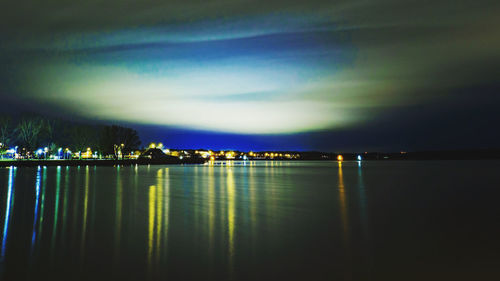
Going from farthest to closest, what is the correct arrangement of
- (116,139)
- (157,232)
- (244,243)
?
1. (116,139)
2. (157,232)
3. (244,243)

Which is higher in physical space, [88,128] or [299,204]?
[88,128]

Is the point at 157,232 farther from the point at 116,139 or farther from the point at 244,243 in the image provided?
the point at 116,139

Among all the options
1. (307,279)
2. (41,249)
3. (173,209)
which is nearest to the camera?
(307,279)

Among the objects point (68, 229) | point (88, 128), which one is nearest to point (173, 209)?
point (68, 229)

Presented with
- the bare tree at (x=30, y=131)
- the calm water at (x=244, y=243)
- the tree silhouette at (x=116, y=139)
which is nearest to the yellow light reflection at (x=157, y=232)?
the calm water at (x=244, y=243)

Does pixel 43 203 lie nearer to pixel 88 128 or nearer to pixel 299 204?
pixel 299 204

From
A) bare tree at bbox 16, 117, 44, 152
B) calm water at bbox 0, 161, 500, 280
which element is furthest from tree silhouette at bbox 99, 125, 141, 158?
calm water at bbox 0, 161, 500, 280

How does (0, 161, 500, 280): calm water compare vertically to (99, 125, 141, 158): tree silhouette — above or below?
below

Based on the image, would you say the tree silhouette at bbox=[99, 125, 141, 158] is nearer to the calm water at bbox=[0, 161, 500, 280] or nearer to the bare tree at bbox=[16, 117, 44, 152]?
the bare tree at bbox=[16, 117, 44, 152]

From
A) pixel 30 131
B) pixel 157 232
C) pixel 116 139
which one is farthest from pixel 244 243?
pixel 116 139

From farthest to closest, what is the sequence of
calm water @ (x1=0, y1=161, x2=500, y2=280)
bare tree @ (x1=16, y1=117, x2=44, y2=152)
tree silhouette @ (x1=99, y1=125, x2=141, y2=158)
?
tree silhouette @ (x1=99, y1=125, x2=141, y2=158), bare tree @ (x1=16, y1=117, x2=44, y2=152), calm water @ (x1=0, y1=161, x2=500, y2=280)

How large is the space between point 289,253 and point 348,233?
10.6 feet

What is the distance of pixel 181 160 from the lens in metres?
143

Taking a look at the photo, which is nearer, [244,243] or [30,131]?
[244,243]
